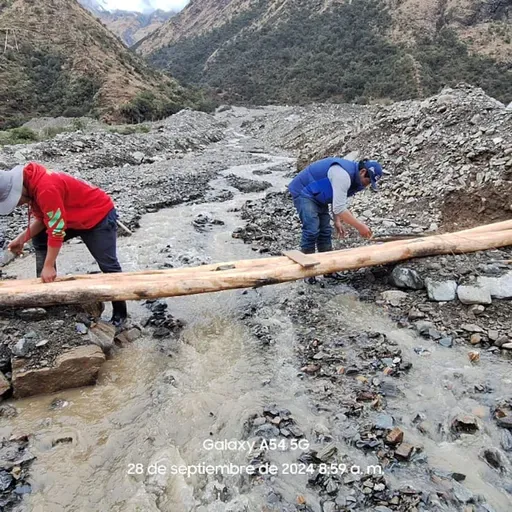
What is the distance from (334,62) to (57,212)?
2828 inches

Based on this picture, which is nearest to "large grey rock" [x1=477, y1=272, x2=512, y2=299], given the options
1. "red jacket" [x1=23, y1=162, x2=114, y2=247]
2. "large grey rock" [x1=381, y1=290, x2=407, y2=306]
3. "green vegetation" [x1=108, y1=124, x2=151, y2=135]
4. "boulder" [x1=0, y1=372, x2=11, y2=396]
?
"large grey rock" [x1=381, y1=290, x2=407, y2=306]

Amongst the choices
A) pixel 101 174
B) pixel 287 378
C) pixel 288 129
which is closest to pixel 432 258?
pixel 287 378

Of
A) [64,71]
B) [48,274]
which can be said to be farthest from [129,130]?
[64,71]

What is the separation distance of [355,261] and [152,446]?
2962 mm

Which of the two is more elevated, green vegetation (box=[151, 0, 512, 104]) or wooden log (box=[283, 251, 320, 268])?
green vegetation (box=[151, 0, 512, 104])

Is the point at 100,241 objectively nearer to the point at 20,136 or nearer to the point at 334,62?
the point at 20,136

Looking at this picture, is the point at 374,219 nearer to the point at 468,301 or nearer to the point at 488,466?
the point at 468,301

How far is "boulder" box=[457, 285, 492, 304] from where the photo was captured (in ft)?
14.9

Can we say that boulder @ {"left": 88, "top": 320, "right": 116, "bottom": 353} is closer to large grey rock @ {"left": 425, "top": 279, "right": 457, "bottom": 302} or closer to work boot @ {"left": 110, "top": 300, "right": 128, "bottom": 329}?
work boot @ {"left": 110, "top": 300, "right": 128, "bottom": 329}

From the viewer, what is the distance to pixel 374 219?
7.92 metres

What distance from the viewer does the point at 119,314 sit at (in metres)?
4.84

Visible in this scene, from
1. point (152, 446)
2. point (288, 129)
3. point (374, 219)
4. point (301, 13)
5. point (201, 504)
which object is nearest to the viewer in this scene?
point (201, 504)

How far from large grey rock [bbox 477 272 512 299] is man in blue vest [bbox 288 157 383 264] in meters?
1.34

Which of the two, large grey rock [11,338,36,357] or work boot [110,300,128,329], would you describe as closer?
large grey rock [11,338,36,357]
